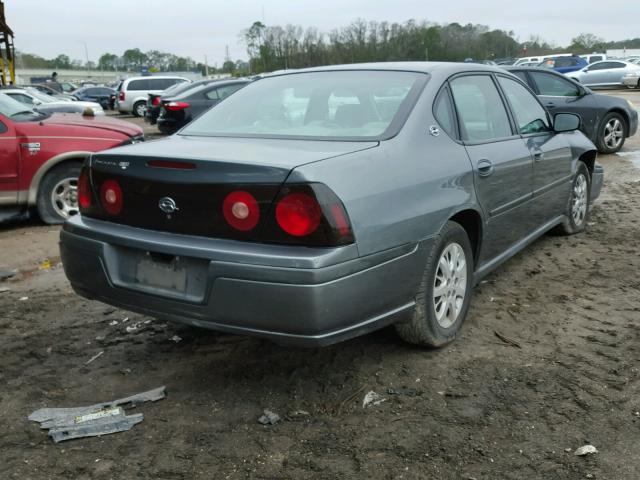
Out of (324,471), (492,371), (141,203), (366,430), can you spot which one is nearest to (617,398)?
(492,371)

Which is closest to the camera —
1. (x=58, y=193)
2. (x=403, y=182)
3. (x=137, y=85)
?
(x=403, y=182)

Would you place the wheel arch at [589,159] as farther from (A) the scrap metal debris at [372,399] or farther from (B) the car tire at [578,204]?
(A) the scrap metal debris at [372,399]

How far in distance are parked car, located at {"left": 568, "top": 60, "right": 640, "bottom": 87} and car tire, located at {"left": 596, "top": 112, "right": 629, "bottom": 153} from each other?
2124cm

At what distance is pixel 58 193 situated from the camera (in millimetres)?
7258

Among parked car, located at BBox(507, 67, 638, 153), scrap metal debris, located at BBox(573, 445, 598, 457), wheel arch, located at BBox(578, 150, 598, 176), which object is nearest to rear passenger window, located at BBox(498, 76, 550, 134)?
wheel arch, located at BBox(578, 150, 598, 176)

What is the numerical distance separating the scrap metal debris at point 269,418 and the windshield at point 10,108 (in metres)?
5.55

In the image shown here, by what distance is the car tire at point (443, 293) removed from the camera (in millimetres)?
3352

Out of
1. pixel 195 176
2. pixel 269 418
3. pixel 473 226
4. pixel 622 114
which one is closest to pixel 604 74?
pixel 622 114

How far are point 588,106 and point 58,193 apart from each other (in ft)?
28.4

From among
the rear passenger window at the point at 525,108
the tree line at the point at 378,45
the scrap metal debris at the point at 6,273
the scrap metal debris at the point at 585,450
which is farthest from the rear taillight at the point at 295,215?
the tree line at the point at 378,45

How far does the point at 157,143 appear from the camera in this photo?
3.58 metres

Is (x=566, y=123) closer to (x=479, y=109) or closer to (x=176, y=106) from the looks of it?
(x=479, y=109)

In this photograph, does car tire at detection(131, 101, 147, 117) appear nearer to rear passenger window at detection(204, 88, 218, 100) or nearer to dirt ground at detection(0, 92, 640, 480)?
rear passenger window at detection(204, 88, 218, 100)

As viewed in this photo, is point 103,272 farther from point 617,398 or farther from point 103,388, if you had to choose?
point 617,398
